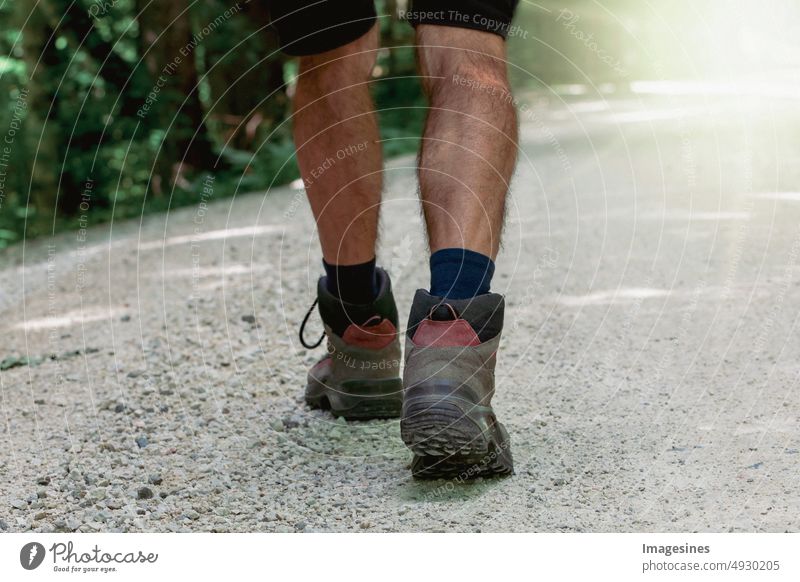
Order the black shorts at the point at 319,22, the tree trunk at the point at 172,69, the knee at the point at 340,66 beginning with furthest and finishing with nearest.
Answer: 1. the tree trunk at the point at 172,69
2. the knee at the point at 340,66
3. the black shorts at the point at 319,22

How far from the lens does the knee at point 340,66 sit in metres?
2.58

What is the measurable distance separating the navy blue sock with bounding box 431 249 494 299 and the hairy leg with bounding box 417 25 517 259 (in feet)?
0.06

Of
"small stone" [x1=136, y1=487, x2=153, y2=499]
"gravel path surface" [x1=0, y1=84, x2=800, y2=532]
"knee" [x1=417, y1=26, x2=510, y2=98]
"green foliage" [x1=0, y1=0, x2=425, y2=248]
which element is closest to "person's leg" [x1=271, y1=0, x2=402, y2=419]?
"gravel path surface" [x1=0, y1=84, x2=800, y2=532]

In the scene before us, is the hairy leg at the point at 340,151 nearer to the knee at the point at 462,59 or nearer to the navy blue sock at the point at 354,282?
the navy blue sock at the point at 354,282

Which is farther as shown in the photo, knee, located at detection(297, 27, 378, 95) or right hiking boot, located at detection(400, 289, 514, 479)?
knee, located at detection(297, 27, 378, 95)

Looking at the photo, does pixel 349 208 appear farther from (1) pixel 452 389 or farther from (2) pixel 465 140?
(1) pixel 452 389

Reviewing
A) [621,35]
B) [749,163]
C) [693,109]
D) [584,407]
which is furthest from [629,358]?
[621,35]

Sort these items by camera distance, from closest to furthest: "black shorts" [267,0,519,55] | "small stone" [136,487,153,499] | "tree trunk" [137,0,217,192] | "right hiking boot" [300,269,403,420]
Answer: "small stone" [136,487,153,499], "black shorts" [267,0,519,55], "right hiking boot" [300,269,403,420], "tree trunk" [137,0,217,192]

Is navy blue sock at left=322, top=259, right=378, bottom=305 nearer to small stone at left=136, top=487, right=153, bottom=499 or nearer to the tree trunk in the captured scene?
small stone at left=136, top=487, right=153, bottom=499

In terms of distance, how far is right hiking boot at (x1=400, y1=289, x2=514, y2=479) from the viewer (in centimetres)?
206

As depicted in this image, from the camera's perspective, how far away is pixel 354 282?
2658mm

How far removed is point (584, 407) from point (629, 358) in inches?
18.4

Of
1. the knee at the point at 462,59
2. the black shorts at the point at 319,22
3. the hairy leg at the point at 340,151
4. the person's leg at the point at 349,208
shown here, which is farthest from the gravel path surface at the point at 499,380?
the black shorts at the point at 319,22

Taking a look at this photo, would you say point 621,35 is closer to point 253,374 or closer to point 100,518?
point 253,374
